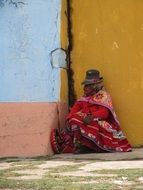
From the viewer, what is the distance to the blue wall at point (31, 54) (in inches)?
318

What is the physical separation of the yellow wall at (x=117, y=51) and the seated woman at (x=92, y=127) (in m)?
0.24

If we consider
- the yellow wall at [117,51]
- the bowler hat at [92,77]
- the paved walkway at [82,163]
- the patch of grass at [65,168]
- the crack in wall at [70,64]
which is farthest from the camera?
the crack in wall at [70,64]

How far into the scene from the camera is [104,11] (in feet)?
26.8

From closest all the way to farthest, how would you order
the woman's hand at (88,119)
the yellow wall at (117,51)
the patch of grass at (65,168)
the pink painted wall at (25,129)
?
the patch of grass at (65,168), the pink painted wall at (25,129), the woman's hand at (88,119), the yellow wall at (117,51)

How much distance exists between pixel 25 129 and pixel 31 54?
44.6 inches

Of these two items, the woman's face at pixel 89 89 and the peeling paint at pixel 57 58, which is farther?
the peeling paint at pixel 57 58

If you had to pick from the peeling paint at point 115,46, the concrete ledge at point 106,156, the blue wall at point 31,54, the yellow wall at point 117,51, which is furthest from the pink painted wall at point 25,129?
the peeling paint at point 115,46

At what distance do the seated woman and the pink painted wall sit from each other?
168mm

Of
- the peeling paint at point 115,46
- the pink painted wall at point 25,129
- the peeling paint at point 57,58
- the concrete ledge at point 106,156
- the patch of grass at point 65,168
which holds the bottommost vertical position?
the concrete ledge at point 106,156

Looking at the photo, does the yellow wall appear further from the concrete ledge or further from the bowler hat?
the concrete ledge

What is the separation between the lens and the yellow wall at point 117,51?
7.99m

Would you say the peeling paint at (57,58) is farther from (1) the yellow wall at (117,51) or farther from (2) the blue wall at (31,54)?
(1) the yellow wall at (117,51)

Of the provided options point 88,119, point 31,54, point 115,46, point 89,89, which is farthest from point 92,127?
point 31,54

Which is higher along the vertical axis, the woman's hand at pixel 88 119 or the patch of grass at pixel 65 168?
the woman's hand at pixel 88 119
